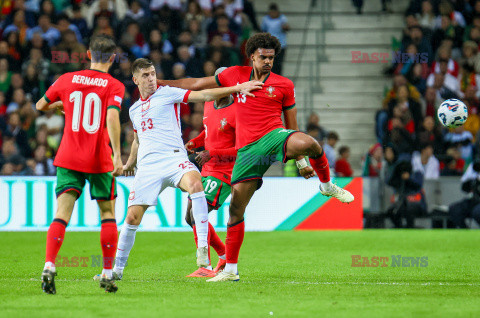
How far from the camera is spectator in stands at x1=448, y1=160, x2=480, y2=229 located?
15234 mm

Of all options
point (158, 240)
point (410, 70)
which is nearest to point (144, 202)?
point (158, 240)

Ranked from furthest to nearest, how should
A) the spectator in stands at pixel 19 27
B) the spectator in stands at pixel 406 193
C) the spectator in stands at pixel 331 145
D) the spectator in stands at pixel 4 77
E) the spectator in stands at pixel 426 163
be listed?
the spectator in stands at pixel 19 27 < the spectator in stands at pixel 4 77 < the spectator in stands at pixel 426 163 < the spectator in stands at pixel 331 145 < the spectator in stands at pixel 406 193

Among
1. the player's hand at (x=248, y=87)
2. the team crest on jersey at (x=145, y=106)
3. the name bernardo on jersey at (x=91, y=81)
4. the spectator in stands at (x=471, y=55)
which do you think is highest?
the spectator in stands at (x=471, y=55)

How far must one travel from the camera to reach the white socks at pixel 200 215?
7.87 metres

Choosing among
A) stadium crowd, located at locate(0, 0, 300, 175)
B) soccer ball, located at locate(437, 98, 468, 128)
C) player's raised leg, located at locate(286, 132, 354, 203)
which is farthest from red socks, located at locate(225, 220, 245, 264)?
stadium crowd, located at locate(0, 0, 300, 175)

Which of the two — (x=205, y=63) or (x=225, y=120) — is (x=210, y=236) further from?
(x=205, y=63)

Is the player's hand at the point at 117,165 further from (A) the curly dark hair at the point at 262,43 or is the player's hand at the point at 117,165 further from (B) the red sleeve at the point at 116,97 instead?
(A) the curly dark hair at the point at 262,43

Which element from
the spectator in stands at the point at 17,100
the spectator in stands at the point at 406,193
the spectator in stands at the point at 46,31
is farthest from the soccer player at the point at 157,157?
the spectator in stands at the point at 46,31

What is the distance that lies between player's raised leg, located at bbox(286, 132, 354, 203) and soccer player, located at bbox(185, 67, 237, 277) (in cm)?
109

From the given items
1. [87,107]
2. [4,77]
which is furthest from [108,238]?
[4,77]

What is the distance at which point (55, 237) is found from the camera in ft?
23.4

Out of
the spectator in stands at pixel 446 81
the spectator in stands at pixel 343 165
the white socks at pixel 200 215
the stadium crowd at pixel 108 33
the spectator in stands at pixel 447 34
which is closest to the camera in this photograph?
the white socks at pixel 200 215

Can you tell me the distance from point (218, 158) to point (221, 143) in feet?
0.58

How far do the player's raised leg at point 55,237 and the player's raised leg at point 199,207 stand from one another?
1.12 meters
